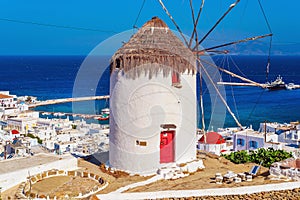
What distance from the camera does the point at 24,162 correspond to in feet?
42.3

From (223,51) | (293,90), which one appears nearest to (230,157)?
(223,51)

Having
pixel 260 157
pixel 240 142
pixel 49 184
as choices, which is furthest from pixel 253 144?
pixel 49 184

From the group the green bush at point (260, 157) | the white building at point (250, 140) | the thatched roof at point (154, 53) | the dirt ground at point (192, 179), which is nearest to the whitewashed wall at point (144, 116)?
the thatched roof at point (154, 53)

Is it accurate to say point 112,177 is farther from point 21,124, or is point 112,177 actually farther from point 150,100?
point 21,124

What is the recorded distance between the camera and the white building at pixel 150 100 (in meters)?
12.3

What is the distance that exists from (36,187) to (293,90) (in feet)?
265

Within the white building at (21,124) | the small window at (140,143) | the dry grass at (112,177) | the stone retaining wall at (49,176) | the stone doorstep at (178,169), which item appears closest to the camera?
the stone retaining wall at (49,176)

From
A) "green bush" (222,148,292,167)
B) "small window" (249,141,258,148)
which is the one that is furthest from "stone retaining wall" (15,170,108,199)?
"small window" (249,141,258,148)

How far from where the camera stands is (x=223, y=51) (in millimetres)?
12773

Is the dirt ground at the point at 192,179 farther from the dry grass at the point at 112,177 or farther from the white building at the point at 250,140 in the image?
the white building at the point at 250,140

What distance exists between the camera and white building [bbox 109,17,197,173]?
12.3 meters

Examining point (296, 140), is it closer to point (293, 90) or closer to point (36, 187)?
point (36, 187)

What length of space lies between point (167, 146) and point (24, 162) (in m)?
4.20

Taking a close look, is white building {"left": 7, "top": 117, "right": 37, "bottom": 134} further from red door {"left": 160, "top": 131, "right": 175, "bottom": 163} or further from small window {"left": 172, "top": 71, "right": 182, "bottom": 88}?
small window {"left": 172, "top": 71, "right": 182, "bottom": 88}
